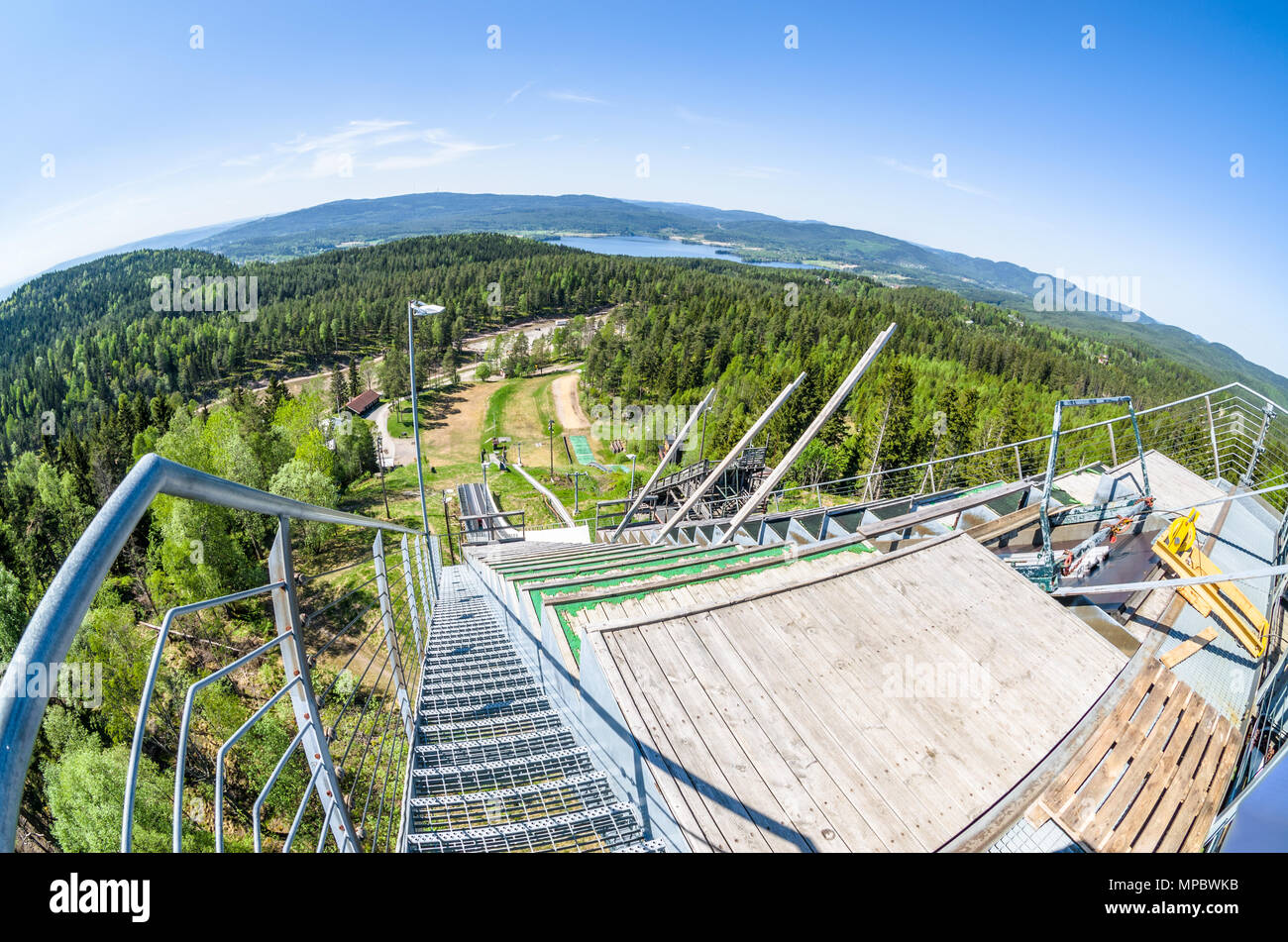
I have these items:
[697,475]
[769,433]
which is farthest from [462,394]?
[697,475]

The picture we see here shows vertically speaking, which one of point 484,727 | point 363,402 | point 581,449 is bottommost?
point 581,449

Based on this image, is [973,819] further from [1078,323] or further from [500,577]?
[1078,323]

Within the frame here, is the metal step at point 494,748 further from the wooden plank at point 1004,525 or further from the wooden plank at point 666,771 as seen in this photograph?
the wooden plank at point 1004,525

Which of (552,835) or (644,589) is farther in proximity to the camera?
(644,589)

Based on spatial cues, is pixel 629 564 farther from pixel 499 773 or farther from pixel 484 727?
pixel 499 773

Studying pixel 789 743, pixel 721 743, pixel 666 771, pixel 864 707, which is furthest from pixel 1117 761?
pixel 666 771

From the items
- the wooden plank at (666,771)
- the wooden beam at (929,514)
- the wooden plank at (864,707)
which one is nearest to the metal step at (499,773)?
the wooden plank at (666,771)

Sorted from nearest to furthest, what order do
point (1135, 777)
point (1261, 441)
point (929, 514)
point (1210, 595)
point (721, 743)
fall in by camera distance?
1. point (721, 743)
2. point (1135, 777)
3. point (1210, 595)
4. point (929, 514)
5. point (1261, 441)
